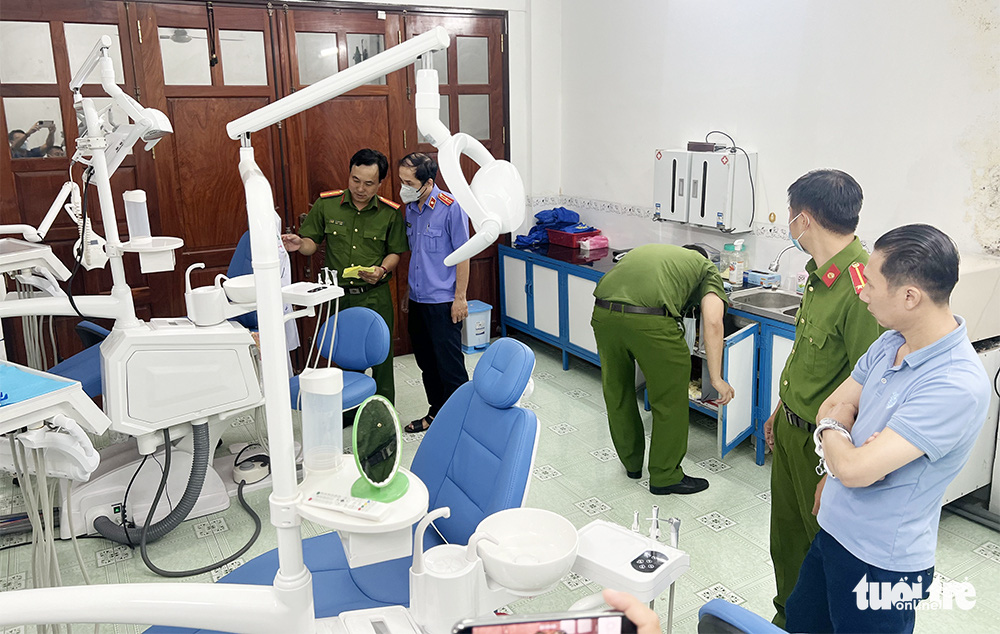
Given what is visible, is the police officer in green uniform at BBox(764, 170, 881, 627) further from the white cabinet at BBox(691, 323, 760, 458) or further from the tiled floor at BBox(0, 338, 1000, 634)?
the white cabinet at BBox(691, 323, 760, 458)

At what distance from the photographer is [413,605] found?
4.80ft

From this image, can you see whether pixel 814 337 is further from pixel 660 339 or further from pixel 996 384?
pixel 996 384

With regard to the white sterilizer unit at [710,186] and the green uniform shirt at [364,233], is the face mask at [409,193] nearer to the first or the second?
the green uniform shirt at [364,233]

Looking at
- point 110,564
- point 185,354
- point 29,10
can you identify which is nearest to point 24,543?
point 110,564

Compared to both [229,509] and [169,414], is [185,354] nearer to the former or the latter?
[169,414]

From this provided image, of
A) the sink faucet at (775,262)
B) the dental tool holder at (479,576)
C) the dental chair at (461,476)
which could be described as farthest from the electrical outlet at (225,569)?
A: the sink faucet at (775,262)

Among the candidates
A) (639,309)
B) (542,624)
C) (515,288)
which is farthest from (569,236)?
(542,624)

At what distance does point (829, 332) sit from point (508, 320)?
3724mm

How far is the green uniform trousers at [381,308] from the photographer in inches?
165

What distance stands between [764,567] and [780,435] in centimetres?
79

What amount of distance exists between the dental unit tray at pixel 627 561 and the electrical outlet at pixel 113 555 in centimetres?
233

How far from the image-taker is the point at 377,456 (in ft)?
4.67

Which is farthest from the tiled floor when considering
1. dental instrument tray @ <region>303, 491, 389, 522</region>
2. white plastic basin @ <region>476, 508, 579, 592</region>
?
dental instrument tray @ <region>303, 491, 389, 522</region>

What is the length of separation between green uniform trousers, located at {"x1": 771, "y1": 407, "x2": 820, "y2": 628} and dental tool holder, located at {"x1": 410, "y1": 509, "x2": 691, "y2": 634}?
90 cm
